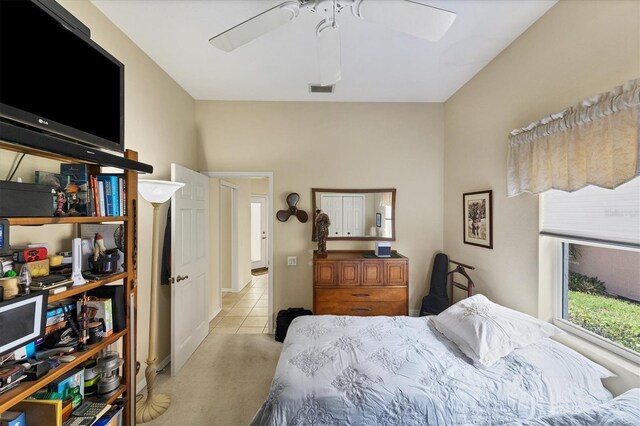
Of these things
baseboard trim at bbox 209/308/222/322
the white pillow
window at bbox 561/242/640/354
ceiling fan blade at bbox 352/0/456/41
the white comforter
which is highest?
ceiling fan blade at bbox 352/0/456/41

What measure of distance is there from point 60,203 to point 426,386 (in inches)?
83.1

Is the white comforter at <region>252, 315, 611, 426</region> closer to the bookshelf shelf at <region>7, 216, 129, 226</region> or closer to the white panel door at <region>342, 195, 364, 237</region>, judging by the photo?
the bookshelf shelf at <region>7, 216, 129, 226</region>

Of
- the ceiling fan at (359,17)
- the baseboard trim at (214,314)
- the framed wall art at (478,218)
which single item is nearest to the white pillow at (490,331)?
the framed wall art at (478,218)

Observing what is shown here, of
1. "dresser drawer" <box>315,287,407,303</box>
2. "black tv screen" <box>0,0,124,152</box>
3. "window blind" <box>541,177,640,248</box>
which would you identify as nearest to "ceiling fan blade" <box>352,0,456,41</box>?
"window blind" <box>541,177,640,248</box>

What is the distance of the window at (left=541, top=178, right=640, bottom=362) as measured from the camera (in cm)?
136

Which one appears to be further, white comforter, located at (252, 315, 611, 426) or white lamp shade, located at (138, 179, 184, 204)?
white lamp shade, located at (138, 179, 184, 204)

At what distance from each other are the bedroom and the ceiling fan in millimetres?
956

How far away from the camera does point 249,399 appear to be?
6.86ft

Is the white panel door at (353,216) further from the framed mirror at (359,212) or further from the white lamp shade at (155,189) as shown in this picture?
the white lamp shade at (155,189)

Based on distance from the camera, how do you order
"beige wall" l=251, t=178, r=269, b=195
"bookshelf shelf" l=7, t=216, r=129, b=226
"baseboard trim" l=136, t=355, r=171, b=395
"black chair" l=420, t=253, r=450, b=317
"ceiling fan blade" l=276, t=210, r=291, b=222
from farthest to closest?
"beige wall" l=251, t=178, r=269, b=195
"ceiling fan blade" l=276, t=210, r=291, b=222
"black chair" l=420, t=253, r=450, b=317
"baseboard trim" l=136, t=355, r=171, b=395
"bookshelf shelf" l=7, t=216, r=129, b=226

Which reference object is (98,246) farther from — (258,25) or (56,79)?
(258,25)

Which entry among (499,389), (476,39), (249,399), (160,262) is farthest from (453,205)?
(160,262)

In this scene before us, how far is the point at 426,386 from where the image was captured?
1.31 metres

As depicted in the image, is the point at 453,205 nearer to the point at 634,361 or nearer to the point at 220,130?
the point at 634,361
